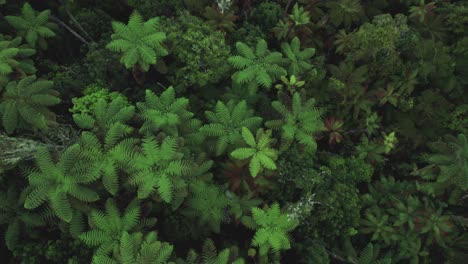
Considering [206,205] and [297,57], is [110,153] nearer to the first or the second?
[206,205]

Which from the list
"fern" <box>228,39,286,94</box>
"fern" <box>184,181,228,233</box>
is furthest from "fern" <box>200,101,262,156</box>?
"fern" <box>184,181,228,233</box>

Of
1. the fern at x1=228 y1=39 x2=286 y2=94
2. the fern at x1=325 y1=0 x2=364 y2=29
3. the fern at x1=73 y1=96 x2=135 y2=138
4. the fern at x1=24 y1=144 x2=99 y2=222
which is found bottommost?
the fern at x1=24 y1=144 x2=99 y2=222

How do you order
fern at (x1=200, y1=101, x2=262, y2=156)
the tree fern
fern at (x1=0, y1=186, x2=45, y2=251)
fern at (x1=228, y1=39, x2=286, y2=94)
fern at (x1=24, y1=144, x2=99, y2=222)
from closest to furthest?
the tree fern
fern at (x1=24, y1=144, x2=99, y2=222)
fern at (x1=0, y1=186, x2=45, y2=251)
fern at (x1=200, y1=101, x2=262, y2=156)
fern at (x1=228, y1=39, x2=286, y2=94)

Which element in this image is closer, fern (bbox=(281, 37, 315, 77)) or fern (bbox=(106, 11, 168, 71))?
fern (bbox=(106, 11, 168, 71))

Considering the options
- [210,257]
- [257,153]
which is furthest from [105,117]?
[210,257]

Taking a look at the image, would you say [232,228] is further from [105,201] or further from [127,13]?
[127,13]

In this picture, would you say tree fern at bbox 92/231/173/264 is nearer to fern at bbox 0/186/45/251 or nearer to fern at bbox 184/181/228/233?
fern at bbox 184/181/228/233

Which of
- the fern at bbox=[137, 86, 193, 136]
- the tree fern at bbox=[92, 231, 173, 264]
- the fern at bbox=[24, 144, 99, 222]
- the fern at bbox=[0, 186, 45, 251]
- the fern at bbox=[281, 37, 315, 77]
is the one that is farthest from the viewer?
the fern at bbox=[281, 37, 315, 77]
